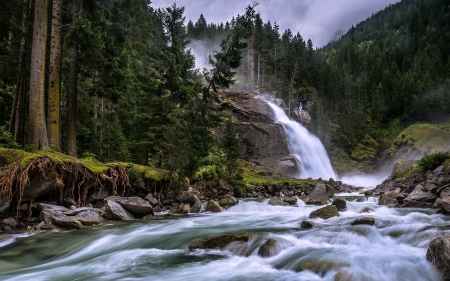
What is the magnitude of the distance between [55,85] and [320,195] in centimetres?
1580

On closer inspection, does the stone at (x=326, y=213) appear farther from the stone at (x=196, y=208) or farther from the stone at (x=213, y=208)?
the stone at (x=196, y=208)

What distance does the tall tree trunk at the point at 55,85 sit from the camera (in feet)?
34.3

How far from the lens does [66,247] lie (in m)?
6.82

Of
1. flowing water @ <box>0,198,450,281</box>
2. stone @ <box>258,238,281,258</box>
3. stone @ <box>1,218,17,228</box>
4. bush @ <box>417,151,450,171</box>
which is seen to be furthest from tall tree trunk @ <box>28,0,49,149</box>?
bush @ <box>417,151,450,171</box>

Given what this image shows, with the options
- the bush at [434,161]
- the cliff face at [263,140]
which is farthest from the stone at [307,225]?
the cliff face at [263,140]

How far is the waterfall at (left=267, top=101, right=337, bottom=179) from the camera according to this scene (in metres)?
44.0

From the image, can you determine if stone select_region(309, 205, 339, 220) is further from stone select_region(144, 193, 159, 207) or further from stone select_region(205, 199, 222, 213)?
stone select_region(144, 193, 159, 207)

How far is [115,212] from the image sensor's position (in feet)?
32.2

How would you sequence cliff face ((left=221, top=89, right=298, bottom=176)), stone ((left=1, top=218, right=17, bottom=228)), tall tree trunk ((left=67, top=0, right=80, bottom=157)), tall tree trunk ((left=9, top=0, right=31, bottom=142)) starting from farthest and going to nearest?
cliff face ((left=221, top=89, right=298, bottom=176)) → tall tree trunk ((left=9, top=0, right=31, bottom=142)) → tall tree trunk ((left=67, top=0, right=80, bottom=157)) → stone ((left=1, top=218, right=17, bottom=228))

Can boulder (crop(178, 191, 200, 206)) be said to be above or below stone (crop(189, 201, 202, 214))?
above

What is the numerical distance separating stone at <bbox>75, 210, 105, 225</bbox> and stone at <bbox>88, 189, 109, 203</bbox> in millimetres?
1278

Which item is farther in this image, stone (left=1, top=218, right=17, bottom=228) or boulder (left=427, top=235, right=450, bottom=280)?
stone (left=1, top=218, right=17, bottom=228)

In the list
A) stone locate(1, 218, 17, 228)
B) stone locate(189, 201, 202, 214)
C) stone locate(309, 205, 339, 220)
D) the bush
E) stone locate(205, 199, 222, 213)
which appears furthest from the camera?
the bush

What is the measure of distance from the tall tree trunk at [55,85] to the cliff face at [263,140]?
109 feet
